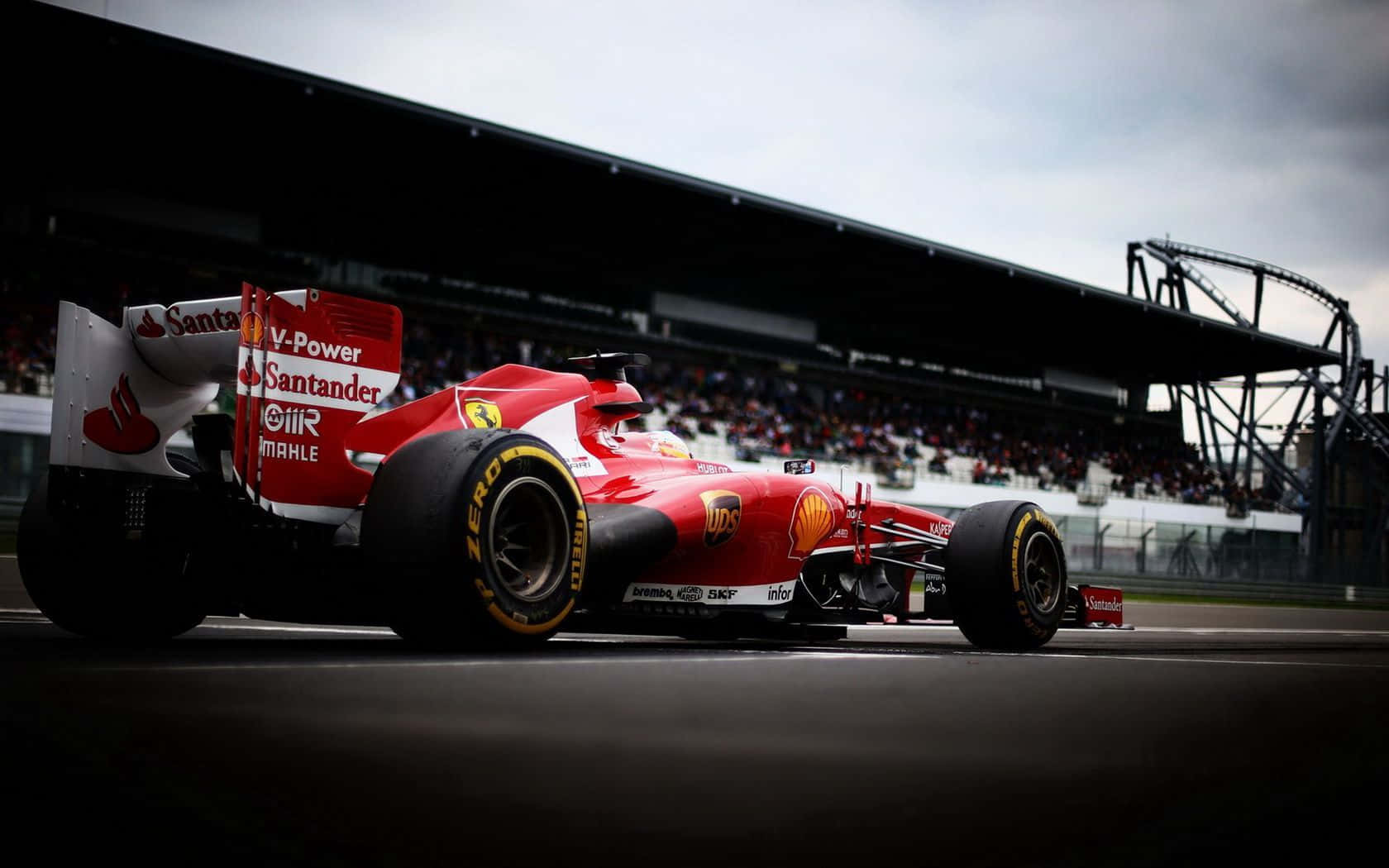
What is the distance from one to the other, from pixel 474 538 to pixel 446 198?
2695 cm

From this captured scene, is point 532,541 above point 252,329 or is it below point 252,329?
below

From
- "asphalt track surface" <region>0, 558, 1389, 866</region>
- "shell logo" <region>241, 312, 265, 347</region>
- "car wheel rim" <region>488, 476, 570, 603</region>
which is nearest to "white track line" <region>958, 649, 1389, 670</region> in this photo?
"asphalt track surface" <region>0, 558, 1389, 866</region>

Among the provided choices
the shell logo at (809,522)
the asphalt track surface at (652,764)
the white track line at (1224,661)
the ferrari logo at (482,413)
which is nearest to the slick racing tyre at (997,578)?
the white track line at (1224,661)

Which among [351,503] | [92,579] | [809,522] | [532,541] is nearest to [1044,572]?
[809,522]

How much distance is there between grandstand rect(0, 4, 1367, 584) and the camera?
2553 cm

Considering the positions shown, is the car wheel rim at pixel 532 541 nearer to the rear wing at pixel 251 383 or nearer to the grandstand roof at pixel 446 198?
the rear wing at pixel 251 383

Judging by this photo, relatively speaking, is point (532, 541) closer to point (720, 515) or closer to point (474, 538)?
point (474, 538)

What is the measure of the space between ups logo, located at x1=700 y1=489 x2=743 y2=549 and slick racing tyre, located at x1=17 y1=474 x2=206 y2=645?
8.82ft

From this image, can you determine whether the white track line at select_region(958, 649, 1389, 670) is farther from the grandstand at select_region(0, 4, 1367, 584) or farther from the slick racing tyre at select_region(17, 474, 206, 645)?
the grandstand at select_region(0, 4, 1367, 584)

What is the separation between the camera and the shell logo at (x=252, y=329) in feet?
16.0

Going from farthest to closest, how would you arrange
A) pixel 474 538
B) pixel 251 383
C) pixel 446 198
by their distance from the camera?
1. pixel 446 198
2. pixel 251 383
3. pixel 474 538

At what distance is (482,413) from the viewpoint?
20.4ft

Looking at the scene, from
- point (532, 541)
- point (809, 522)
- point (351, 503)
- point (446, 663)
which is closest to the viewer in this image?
point (446, 663)

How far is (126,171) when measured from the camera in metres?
27.9
